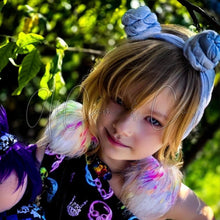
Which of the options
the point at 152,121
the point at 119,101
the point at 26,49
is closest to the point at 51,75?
the point at 26,49

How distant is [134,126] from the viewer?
4.56 feet

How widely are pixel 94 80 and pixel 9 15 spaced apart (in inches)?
27.6

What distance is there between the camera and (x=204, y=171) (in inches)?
124

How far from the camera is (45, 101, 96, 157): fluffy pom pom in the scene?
1534 millimetres

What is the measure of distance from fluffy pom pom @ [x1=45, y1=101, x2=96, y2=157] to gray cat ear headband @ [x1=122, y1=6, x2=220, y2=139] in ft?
0.98

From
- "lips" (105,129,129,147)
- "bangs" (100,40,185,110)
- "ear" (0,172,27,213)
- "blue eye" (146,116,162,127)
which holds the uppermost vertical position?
"bangs" (100,40,185,110)

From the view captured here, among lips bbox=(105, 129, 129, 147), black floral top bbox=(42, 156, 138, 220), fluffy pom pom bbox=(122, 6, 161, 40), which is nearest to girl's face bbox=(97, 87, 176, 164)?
lips bbox=(105, 129, 129, 147)

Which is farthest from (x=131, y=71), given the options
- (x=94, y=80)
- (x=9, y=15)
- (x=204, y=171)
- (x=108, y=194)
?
(x=204, y=171)

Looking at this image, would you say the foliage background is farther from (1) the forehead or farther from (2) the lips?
(1) the forehead

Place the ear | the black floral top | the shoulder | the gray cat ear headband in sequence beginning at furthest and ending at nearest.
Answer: the shoulder, the black floral top, the gray cat ear headband, the ear

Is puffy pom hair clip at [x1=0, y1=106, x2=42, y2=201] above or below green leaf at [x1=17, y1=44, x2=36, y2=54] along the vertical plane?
below

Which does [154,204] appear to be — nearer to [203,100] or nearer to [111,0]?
[203,100]

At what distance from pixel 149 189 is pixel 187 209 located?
0.55ft

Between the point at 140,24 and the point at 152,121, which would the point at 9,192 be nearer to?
the point at 152,121
